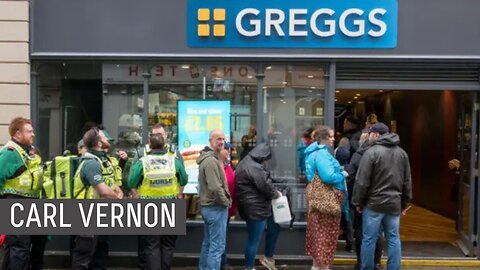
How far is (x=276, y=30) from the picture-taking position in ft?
24.8

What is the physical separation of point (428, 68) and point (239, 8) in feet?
8.77

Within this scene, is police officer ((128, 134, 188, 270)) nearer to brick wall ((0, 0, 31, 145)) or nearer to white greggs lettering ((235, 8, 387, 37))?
white greggs lettering ((235, 8, 387, 37))

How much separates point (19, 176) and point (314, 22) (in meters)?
4.14

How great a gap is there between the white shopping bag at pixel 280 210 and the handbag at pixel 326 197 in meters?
0.42

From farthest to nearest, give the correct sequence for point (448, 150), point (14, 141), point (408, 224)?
1. point (448, 150)
2. point (408, 224)
3. point (14, 141)

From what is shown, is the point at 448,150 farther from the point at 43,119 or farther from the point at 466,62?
the point at 43,119

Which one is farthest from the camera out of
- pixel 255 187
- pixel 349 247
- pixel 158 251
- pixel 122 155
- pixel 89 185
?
pixel 349 247

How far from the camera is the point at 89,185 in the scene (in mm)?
5910

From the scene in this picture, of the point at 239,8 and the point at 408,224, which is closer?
the point at 239,8

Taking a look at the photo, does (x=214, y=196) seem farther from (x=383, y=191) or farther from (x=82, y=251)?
(x=383, y=191)

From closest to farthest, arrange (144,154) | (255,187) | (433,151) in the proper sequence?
1. (144,154)
2. (255,187)
3. (433,151)

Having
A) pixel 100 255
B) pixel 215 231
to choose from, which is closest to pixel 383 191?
pixel 215 231

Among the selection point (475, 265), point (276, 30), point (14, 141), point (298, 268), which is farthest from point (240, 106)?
point (475, 265)

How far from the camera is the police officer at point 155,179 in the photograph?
20.7 feet
